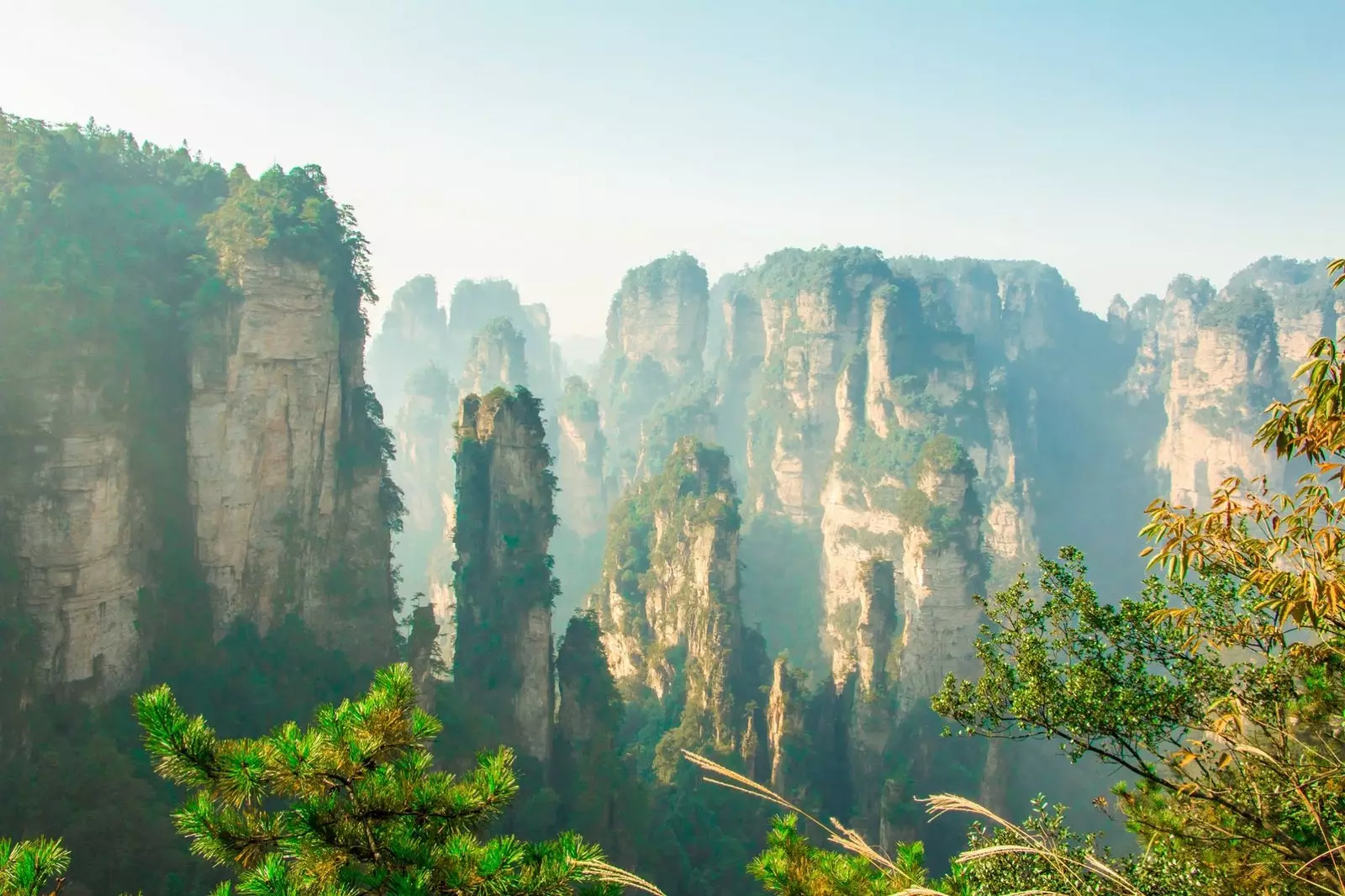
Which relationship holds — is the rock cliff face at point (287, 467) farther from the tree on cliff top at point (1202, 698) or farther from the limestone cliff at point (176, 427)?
the tree on cliff top at point (1202, 698)

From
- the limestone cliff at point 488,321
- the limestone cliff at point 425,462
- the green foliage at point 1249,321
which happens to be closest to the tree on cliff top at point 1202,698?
the green foliage at point 1249,321

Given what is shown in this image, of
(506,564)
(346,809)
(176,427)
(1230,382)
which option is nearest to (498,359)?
(506,564)

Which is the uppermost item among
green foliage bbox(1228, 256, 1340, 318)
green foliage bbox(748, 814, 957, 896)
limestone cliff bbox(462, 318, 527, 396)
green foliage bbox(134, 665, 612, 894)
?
green foliage bbox(1228, 256, 1340, 318)

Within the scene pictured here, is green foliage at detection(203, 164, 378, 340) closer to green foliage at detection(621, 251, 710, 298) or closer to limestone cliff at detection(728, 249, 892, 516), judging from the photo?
limestone cliff at detection(728, 249, 892, 516)

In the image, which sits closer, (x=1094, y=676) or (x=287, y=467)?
(x=1094, y=676)

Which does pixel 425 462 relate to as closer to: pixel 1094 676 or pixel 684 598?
pixel 684 598

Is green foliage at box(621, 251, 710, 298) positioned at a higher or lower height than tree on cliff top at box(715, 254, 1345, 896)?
higher

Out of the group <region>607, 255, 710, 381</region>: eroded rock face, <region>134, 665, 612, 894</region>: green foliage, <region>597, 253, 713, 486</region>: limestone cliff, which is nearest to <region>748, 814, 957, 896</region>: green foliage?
<region>134, 665, 612, 894</region>: green foliage
